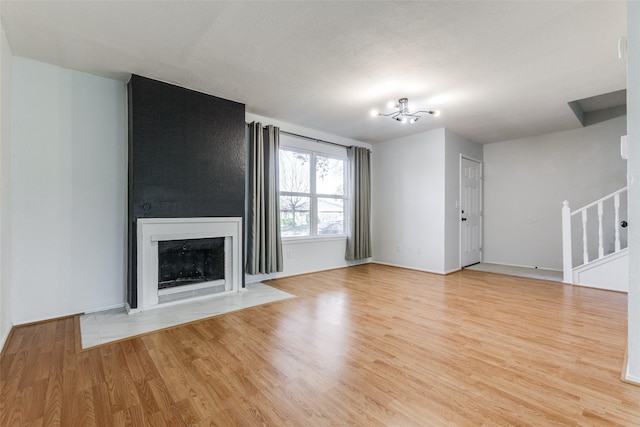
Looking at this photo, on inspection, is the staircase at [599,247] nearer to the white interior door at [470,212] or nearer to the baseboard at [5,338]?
the white interior door at [470,212]

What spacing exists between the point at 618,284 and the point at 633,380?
2879 millimetres

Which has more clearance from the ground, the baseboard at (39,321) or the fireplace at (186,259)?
the fireplace at (186,259)

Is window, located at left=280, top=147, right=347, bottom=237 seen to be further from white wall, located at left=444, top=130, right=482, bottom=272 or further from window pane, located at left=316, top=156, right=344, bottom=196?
white wall, located at left=444, top=130, right=482, bottom=272

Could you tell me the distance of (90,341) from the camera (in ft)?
7.55

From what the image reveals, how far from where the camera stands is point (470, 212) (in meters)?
5.62

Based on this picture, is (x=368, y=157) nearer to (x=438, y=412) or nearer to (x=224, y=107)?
(x=224, y=107)

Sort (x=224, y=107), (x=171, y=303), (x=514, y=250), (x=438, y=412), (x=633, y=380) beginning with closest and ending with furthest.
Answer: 1. (x=438, y=412)
2. (x=633, y=380)
3. (x=171, y=303)
4. (x=224, y=107)
5. (x=514, y=250)

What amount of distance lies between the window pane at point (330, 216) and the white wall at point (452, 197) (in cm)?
194

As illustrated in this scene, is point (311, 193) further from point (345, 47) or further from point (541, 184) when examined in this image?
point (541, 184)

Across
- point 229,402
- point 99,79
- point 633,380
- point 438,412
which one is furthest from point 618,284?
point 99,79

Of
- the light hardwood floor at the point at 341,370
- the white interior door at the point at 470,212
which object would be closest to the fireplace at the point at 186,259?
the light hardwood floor at the point at 341,370

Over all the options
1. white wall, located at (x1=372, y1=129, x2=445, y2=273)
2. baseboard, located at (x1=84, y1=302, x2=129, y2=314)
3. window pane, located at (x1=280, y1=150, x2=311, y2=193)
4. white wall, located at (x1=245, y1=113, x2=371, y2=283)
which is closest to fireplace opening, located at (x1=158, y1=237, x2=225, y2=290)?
baseboard, located at (x1=84, y1=302, x2=129, y2=314)

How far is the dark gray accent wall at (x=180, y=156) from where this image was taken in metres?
2.95

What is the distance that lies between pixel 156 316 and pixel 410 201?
4.43 metres
